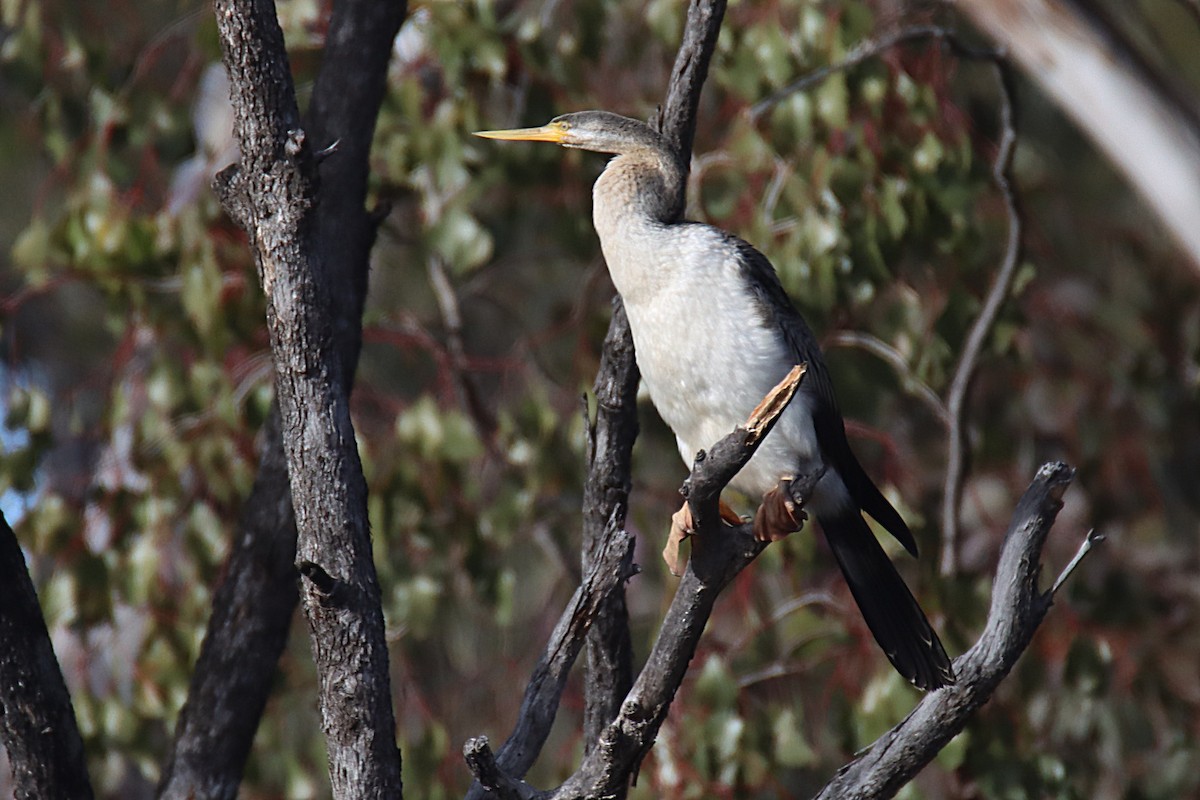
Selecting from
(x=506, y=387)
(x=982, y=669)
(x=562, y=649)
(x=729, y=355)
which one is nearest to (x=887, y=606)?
(x=982, y=669)

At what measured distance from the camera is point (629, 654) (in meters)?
2.78

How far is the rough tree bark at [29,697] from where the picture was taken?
2408 millimetres

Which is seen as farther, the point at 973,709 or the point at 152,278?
the point at 152,278

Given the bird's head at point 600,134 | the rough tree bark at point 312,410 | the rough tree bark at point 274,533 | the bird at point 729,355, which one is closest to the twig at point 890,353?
the bird at point 729,355

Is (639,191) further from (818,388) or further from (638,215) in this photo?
(818,388)

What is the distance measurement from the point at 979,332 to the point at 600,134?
4.45ft

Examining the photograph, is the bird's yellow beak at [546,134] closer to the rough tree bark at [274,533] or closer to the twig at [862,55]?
the rough tree bark at [274,533]

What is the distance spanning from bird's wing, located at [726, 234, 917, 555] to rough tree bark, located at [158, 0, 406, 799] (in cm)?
86

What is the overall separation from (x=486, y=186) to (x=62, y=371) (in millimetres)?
5412

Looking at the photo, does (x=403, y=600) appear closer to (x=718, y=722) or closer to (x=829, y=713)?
(x=718, y=722)

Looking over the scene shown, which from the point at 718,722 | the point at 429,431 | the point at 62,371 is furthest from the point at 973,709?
the point at 62,371

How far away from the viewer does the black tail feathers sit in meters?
2.37

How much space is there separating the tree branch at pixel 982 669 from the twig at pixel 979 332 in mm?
1426

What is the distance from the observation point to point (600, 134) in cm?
282
